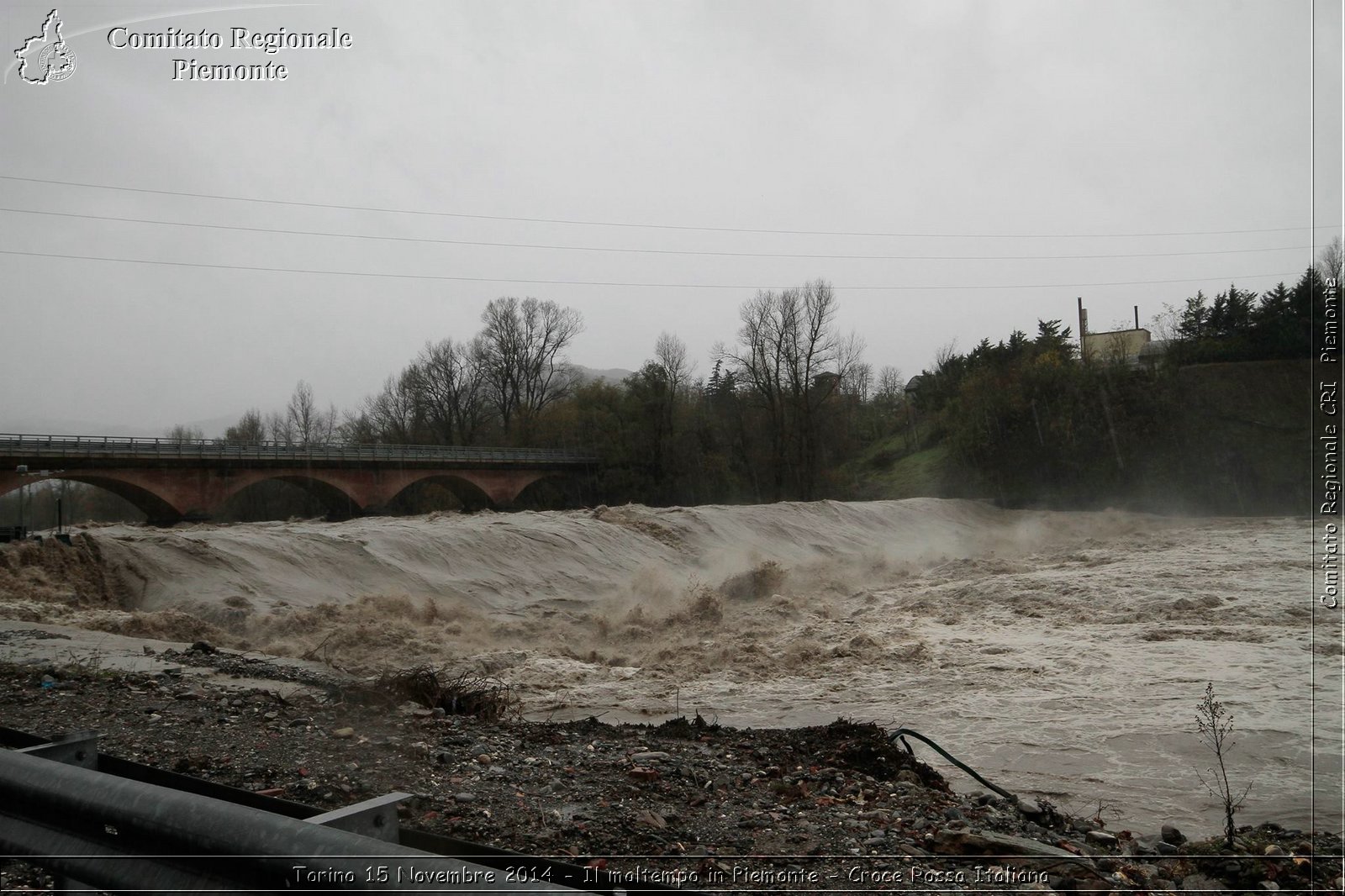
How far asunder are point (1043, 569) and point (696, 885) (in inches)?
963

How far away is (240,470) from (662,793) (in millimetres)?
29042

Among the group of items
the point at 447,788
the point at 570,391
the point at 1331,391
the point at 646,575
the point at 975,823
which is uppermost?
the point at 570,391

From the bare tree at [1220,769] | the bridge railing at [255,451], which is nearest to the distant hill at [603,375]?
the bridge railing at [255,451]

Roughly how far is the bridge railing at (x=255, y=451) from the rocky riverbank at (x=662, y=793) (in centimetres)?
1606

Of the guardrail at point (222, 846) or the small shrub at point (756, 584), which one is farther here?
the small shrub at point (756, 584)

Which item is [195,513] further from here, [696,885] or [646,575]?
[696,885]

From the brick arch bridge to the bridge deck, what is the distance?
0.10 ft

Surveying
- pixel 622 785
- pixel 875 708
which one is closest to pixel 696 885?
pixel 622 785

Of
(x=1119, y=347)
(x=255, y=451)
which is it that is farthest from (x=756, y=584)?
(x=1119, y=347)

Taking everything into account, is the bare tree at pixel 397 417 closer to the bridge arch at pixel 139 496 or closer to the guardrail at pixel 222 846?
the bridge arch at pixel 139 496

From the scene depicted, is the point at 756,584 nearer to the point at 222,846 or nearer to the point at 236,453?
the point at 236,453

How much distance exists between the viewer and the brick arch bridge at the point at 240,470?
23.3 metres

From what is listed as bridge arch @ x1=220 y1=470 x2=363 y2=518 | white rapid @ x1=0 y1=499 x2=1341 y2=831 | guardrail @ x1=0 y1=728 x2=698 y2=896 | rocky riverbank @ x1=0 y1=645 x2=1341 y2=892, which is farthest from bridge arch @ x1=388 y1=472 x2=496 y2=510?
guardrail @ x1=0 y1=728 x2=698 y2=896

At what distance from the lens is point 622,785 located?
4.15m
